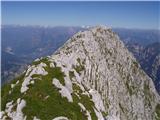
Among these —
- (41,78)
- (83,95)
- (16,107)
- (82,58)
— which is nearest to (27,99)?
(16,107)

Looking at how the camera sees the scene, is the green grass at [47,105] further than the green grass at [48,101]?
No

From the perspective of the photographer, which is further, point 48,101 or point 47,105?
point 48,101

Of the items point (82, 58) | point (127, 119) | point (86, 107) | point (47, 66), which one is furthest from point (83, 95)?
point (127, 119)

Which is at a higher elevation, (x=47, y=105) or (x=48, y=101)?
(x=48, y=101)

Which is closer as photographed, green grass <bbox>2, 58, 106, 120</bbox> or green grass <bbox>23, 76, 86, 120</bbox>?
green grass <bbox>23, 76, 86, 120</bbox>

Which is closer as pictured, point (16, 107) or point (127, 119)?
point (16, 107)

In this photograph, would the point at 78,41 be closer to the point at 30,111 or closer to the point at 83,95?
the point at 83,95

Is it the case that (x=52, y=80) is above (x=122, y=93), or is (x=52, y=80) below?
above

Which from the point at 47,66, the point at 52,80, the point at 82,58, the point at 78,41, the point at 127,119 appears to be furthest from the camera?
the point at 127,119

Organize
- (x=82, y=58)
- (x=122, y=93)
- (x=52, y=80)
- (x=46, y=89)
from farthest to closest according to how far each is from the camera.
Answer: (x=122, y=93) → (x=82, y=58) → (x=52, y=80) → (x=46, y=89)
